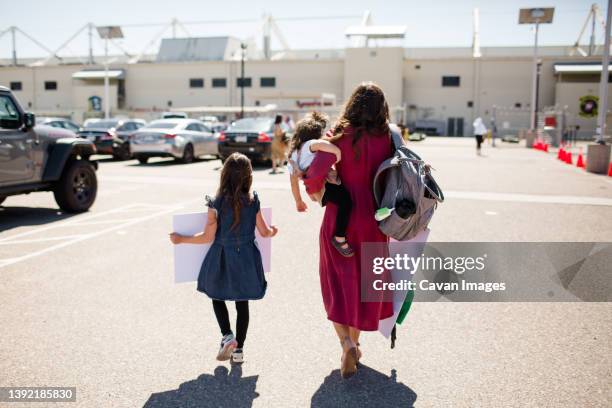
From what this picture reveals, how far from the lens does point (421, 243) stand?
3.67 m

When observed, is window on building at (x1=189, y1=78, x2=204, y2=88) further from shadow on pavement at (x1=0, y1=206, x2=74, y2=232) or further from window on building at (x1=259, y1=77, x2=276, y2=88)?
shadow on pavement at (x1=0, y1=206, x2=74, y2=232)

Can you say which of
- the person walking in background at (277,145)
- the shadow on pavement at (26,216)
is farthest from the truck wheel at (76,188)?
the person walking in background at (277,145)

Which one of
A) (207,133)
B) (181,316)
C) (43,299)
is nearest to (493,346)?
(181,316)

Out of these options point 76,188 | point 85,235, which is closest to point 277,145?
point 76,188

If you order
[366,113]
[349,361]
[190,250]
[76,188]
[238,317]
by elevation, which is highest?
[366,113]

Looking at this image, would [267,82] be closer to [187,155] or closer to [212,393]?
[187,155]

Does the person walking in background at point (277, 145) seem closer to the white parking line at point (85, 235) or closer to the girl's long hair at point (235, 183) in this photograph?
the white parking line at point (85, 235)

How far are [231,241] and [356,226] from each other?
837 mm

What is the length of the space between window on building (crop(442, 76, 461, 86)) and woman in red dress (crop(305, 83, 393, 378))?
59070 mm

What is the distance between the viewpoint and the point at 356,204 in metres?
3.45

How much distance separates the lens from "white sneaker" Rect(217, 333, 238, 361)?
3633 mm

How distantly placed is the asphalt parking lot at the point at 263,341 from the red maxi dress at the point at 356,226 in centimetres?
44

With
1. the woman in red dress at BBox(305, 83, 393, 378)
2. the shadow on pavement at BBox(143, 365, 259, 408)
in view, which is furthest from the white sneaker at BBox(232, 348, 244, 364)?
the woman in red dress at BBox(305, 83, 393, 378)

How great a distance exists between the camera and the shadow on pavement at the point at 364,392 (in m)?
3.21
